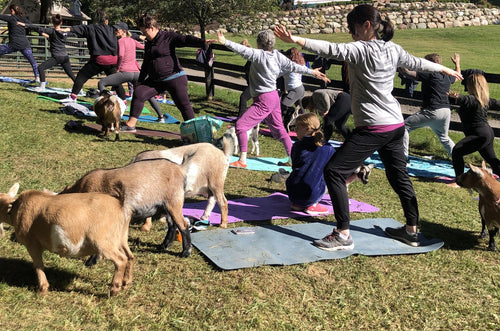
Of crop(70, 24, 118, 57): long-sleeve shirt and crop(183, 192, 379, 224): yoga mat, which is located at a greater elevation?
crop(70, 24, 118, 57): long-sleeve shirt

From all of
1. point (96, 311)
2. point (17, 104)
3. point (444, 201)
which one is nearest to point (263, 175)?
point (444, 201)

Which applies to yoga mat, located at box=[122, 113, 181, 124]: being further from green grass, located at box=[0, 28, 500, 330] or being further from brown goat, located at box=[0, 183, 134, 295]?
brown goat, located at box=[0, 183, 134, 295]

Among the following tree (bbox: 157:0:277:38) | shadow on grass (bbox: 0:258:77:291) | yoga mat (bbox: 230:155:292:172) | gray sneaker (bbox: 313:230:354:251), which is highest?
tree (bbox: 157:0:277:38)

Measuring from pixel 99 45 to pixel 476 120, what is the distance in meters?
8.34

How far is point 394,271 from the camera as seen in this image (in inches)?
190

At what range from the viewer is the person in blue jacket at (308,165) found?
625cm

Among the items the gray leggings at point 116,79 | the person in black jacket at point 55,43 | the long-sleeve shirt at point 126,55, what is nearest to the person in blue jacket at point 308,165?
the gray leggings at point 116,79

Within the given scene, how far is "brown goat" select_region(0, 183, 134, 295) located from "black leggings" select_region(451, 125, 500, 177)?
652 cm

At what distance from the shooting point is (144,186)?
4.05 metres

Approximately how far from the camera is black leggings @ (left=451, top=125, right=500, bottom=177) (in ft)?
26.9

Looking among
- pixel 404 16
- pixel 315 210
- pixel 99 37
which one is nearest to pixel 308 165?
pixel 315 210

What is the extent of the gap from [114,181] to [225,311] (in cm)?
140

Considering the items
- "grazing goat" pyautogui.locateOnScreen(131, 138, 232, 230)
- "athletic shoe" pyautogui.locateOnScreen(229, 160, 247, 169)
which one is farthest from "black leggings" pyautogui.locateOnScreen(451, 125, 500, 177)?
"grazing goat" pyautogui.locateOnScreen(131, 138, 232, 230)

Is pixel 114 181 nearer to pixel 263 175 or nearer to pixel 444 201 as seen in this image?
pixel 263 175
